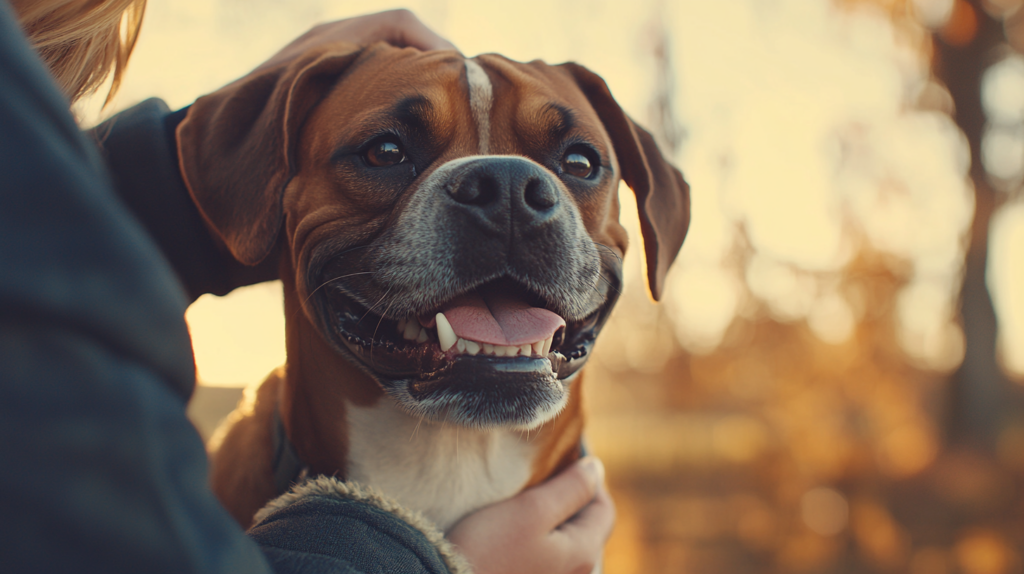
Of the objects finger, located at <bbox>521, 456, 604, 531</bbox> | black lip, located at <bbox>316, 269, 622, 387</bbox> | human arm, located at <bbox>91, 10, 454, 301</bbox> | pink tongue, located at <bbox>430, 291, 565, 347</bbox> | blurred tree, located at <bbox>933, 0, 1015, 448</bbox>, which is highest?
human arm, located at <bbox>91, 10, 454, 301</bbox>

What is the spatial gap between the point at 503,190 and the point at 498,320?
375 millimetres

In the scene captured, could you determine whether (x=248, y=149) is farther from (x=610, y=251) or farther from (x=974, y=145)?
(x=974, y=145)

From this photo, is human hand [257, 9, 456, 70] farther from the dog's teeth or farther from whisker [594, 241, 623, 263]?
the dog's teeth

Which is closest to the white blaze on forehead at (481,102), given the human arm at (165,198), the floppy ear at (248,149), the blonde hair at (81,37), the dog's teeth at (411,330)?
the floppy ear at (248,149)

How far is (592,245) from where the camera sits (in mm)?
2002

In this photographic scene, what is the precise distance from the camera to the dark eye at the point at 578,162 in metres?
2.18

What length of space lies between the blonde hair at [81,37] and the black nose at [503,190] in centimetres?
99

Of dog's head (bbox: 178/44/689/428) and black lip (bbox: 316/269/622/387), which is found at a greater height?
dog's head (bbox: 178/44/689/428)

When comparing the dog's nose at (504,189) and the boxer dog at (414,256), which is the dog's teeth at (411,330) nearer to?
the boxer dog at (414,256)

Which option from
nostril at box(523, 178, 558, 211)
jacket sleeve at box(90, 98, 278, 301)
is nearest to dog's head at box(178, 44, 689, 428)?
nostril at box(523, 178, 558, 211)

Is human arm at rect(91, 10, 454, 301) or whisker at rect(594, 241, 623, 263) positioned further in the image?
whisker at rect(594, 241, 623, 263)

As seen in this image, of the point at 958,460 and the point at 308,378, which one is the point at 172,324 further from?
the point at 958,460

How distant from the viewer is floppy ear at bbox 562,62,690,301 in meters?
2.43

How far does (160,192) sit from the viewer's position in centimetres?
206
